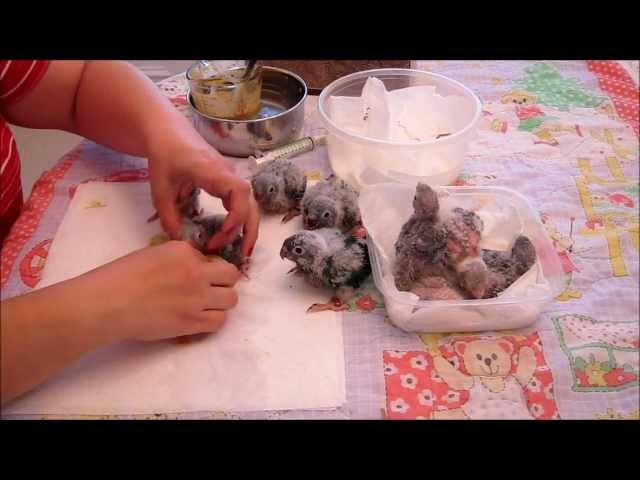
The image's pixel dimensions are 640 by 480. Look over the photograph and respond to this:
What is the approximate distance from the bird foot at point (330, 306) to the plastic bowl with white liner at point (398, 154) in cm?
19

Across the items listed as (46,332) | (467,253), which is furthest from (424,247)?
(46,332)

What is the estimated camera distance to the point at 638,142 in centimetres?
67

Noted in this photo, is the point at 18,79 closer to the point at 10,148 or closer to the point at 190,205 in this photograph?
the point at 10,148

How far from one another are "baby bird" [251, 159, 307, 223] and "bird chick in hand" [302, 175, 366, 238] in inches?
1.7

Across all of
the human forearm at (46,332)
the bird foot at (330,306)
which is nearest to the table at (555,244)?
the bird foot at (330,306)

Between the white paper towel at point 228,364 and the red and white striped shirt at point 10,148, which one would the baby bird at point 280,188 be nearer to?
the white paper towel at point 228,364

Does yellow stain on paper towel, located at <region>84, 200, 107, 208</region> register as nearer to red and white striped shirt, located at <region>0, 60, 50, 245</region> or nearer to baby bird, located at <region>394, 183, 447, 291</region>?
red and white striped shirt, located at <region>0, 60, 50, 245</region>

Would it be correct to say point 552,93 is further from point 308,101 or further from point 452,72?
point 308,101

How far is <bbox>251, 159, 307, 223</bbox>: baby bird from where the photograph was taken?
766 millimetres

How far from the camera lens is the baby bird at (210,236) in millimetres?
678

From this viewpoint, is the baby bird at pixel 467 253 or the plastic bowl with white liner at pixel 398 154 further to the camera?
the plastic bowl with white liner at pixel 398 154

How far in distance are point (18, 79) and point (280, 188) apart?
339 millimetres

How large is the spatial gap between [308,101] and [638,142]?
0.49 meters
